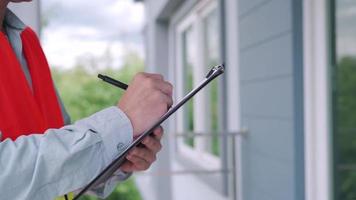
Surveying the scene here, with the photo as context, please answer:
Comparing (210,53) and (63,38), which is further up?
(63,38)

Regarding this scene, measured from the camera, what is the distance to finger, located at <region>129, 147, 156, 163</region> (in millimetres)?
900

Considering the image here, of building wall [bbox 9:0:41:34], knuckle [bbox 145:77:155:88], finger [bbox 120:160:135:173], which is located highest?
building wall [bbox 9:0:41:34]

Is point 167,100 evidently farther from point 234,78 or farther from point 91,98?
point 91,98

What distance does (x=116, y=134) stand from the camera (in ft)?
2.35

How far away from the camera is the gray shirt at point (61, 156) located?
668 millimetres

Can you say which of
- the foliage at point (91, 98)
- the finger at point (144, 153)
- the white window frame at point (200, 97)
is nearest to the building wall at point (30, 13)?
the finger at point (144, 153)

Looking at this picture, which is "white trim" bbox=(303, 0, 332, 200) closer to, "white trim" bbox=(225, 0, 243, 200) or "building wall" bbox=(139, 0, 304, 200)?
"building wall" bbox=(139, 0, 304, 200)

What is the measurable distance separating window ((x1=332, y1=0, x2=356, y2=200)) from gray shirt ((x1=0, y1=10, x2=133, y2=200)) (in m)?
1.53

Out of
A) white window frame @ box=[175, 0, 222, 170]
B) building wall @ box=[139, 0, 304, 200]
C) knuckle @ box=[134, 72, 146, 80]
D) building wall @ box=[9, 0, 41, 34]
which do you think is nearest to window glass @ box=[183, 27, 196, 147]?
white window frame @ box=[175, 0, 222, 170]

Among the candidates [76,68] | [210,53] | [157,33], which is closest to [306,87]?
[210,53]

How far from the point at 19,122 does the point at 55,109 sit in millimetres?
213

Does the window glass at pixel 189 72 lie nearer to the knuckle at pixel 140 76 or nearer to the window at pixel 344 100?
the window at pixel 344 100

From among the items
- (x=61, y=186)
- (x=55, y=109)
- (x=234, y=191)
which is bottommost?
(x=234, y=191)

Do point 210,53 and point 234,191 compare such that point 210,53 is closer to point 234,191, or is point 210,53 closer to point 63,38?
point 234,191
